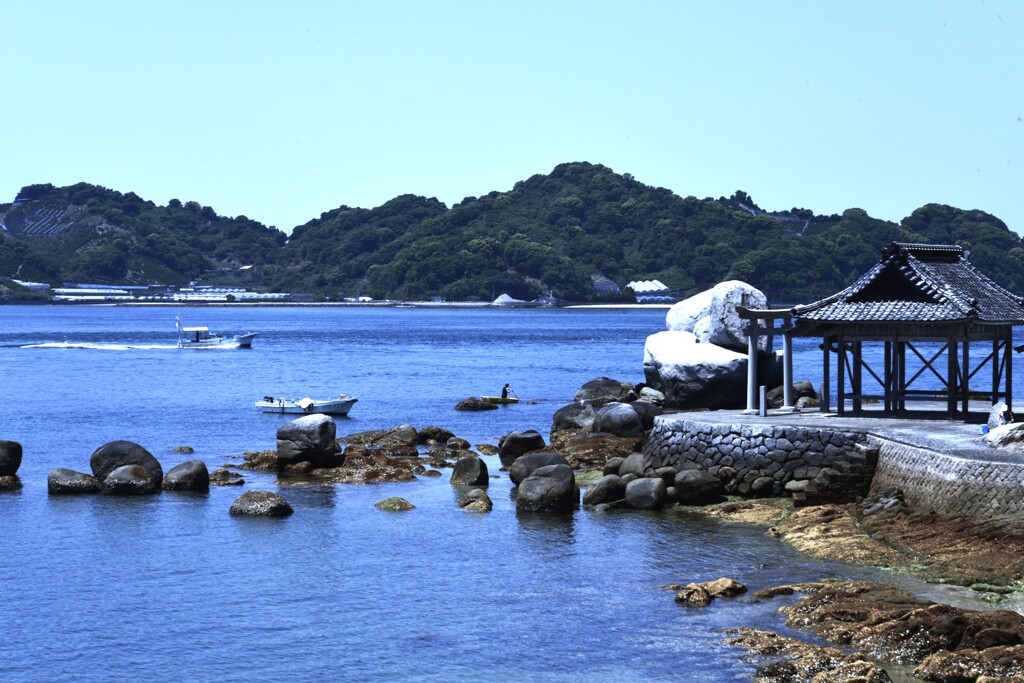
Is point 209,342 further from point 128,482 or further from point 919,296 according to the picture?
point 919,296

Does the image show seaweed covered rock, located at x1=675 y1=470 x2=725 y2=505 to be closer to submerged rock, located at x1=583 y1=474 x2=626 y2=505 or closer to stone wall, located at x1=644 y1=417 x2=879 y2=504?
stone wall, located at x1=644 y1=417 x2=879 y2=504

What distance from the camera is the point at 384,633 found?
20.6 m

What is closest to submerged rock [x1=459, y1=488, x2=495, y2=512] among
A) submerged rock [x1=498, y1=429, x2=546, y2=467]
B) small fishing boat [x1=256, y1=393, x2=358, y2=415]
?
submerged rock [x1=498, y1=429, x2=546, y2=467]

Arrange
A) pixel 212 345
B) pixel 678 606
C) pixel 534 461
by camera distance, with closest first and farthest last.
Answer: pixel 678 606
pixel 534 461
pixel 212 345

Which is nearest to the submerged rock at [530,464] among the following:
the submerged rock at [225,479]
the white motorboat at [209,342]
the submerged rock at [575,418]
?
the submerged rock at [225,479]

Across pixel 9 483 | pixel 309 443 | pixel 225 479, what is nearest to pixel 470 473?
pixel 309 443

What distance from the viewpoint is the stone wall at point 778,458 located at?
28.7 metres

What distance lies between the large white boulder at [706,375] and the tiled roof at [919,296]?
13673 millimetres

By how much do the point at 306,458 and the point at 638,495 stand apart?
11.7m

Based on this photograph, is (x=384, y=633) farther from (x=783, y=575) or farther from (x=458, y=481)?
(x=458, y=481)

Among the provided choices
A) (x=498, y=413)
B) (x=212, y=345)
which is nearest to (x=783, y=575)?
(x=498, y=413)

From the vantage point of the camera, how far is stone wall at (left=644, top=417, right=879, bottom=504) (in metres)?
28.7

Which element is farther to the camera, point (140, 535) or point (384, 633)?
point (140, 535)

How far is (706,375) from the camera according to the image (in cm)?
4766
